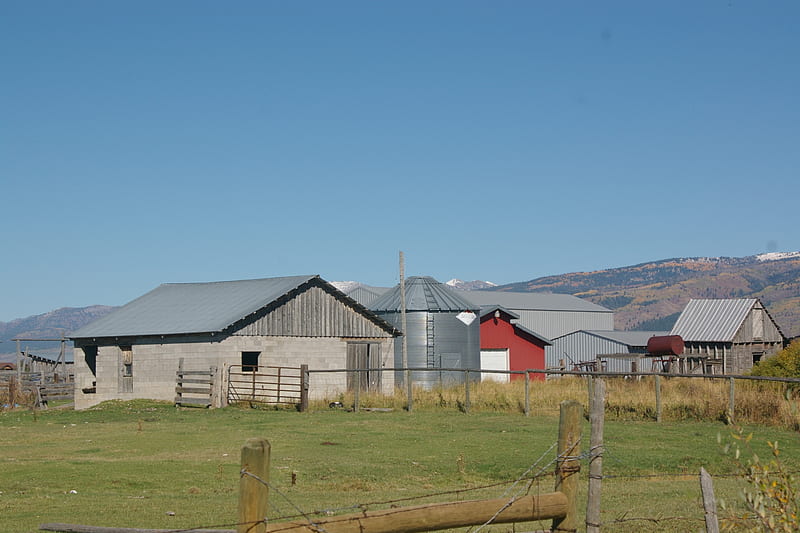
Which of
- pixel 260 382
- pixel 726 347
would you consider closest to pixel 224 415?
pixel 260 382

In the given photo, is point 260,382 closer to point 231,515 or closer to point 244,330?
point 244,330

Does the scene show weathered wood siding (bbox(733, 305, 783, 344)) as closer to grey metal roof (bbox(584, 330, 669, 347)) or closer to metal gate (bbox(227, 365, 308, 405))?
grey metal roof (bbox(584, 330, 669, 347))

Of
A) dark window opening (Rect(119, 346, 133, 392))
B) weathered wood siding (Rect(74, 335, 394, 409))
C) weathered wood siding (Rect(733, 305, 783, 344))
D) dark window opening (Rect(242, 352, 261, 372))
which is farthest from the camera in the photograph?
weathered wood siding (Rect(733, 305, 783, 344))

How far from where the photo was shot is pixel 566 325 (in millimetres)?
114375

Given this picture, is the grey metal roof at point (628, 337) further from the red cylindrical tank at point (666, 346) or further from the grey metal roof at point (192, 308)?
the grey metal roof at point (192, 308)

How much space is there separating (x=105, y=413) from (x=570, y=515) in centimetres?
2923

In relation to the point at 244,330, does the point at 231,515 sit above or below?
below

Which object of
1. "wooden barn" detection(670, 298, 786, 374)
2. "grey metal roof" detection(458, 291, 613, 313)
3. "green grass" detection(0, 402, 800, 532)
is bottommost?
"green grass" detection(0, 402, 800, 532)

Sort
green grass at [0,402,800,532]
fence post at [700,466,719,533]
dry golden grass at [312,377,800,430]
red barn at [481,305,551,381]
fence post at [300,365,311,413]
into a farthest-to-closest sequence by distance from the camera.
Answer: red barn at [481,305,551,381] < fence post at [300,365,311,413] < dry golden grass at [312,377,800,430] < green grass at [0,402,800,532] < fence post at [700,466,719,533]

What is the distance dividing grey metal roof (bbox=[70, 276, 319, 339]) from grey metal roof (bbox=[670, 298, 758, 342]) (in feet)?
107

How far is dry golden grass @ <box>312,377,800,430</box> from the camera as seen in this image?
26906 mm

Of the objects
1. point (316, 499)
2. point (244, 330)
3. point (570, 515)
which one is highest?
point (244, 330)

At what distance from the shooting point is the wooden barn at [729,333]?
205 ft

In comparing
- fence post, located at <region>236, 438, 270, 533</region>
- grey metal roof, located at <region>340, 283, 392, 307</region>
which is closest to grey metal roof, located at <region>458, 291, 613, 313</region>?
grey metal roof, located at <region>340, 283, 392, 307</region>
